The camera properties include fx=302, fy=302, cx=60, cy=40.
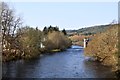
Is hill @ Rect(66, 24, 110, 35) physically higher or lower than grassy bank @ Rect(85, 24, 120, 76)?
higher

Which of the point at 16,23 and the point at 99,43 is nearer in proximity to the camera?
the point at 99,43

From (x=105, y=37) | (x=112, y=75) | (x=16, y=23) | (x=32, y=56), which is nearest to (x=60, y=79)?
(x=112, y=75)

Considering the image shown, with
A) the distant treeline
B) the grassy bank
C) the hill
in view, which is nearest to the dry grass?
the grassy bank

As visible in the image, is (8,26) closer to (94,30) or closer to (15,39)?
(15,39)

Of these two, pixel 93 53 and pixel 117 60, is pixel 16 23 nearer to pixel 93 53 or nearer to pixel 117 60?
pixel 93 53

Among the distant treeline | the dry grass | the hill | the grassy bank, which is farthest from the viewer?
the hill

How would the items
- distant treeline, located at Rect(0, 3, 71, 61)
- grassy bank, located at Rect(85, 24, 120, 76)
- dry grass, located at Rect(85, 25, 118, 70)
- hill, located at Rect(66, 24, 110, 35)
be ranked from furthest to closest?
hill, located at Rect(66, 24, 110, 35) < distant treeline, located at Rect(0, 3, 71, 61) < dry grass, located at Rect(85, 25, 118, 70) < grassy bank, located at Rect(85, 24, 120, 76)

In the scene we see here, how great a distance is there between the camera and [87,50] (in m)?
33.6

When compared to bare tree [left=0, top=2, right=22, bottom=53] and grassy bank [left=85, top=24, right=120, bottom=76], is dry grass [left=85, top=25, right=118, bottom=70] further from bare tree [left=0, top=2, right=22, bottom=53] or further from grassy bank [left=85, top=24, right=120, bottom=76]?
bare tree [left=0, top=2, right=22, bottom=53]

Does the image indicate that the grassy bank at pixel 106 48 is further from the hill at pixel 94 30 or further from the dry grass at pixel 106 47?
the hill at pixel 94 30

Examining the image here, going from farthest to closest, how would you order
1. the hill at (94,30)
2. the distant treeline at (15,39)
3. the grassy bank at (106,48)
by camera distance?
the hill at (94,30), the distant treeline at (15,39), the grassy bank at (106,48)

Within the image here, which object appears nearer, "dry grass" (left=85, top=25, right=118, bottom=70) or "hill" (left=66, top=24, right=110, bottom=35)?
"dry grass" (left=85, top=25, right=118, bottom=70)

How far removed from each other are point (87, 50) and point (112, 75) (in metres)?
13.1

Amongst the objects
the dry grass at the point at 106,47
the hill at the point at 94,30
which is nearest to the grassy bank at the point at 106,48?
the dry grass at the point at 106,47
